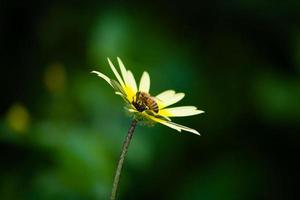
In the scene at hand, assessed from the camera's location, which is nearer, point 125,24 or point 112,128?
point 112,128

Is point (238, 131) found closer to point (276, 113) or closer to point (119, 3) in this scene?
point (276, 113)

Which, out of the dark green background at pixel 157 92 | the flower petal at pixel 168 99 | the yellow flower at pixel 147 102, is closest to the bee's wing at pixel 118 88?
the yellow flower at pixel 147 102

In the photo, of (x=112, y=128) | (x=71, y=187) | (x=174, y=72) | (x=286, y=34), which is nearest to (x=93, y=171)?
(x=71, y=187)

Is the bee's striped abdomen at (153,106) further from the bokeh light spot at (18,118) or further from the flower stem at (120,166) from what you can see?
the bokeh light spot at (18,118)

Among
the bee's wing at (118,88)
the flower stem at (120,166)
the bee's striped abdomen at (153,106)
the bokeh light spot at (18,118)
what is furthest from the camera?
the bokeh light spot at (18,118)

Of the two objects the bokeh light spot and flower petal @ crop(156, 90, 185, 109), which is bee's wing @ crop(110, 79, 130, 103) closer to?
flower petal @ crop(156, 90, 185, 109)

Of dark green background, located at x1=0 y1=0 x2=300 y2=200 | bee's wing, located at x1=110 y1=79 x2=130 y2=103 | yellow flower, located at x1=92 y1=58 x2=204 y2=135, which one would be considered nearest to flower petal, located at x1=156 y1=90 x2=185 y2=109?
yellow flower, located at x1=92 y1=58 x2=204 y2=135

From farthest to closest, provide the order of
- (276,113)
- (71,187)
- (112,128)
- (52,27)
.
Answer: (52,27), (276,113), (112,128), (71,187)
